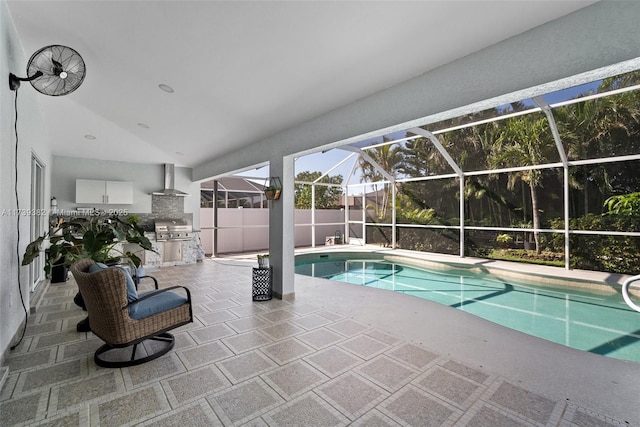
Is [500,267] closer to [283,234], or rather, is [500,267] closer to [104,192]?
[283,234]

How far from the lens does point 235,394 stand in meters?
2.30

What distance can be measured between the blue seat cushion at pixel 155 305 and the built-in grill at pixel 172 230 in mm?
5210

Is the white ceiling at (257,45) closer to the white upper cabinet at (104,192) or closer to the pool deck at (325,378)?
the pool deck at (325,378)

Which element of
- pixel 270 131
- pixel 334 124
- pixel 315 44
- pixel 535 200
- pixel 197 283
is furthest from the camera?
pixel 535 200

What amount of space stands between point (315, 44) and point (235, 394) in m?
3.02

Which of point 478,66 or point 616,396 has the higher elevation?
point 478,66

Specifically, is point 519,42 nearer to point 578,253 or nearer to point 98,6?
point 98,6

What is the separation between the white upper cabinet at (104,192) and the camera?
7.12 metres

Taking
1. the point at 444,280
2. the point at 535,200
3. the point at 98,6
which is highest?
the point at 98,6

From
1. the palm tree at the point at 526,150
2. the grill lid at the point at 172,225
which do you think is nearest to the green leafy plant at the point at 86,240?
the grill lid at the point at 172,225

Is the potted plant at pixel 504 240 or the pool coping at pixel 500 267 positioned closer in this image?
the pool coping at pixel 500 267

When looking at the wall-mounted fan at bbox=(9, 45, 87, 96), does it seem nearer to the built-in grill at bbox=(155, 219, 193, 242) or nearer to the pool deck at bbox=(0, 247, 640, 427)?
the pool deck at bbox=(0, 247, 640, 427)

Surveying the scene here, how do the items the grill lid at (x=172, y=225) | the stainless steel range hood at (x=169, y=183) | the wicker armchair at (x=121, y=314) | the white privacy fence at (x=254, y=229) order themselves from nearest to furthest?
the wicker armchair at (x=121, y=314), the grill lid at (x=172, y=225), the stainless steel range hood at (x=169, y=183), the white privacy fence at (x=254, y=229)

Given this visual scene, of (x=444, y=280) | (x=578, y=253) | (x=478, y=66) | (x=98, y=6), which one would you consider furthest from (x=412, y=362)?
(x=578, y=253)
